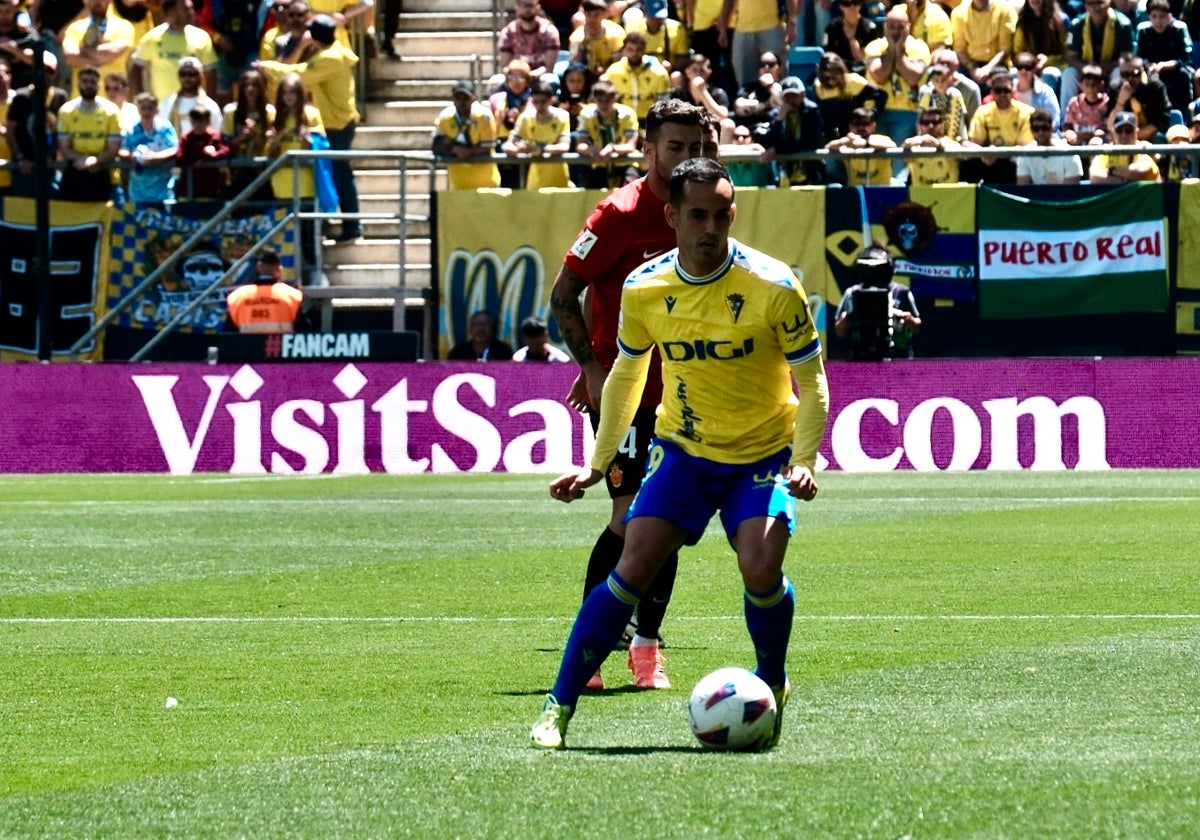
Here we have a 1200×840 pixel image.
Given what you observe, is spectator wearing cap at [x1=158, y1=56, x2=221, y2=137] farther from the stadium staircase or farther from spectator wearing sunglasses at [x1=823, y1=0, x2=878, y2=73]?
spectator wearing sunglasses at [x1=823, y1=0, x2=878, y2=73]

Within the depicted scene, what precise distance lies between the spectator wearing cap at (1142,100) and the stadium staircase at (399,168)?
7.48 m

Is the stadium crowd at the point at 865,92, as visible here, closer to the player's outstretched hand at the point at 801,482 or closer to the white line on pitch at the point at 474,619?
the white line on pitch at the point at 474,619

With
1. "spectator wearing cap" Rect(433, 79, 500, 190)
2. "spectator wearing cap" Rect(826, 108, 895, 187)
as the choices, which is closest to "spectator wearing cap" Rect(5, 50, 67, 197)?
"spectator wearing cap" Rect(433, 79, 500, 190)

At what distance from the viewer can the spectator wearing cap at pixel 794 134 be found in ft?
75.4

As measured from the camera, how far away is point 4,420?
2272cm

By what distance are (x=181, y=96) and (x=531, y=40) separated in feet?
13.9

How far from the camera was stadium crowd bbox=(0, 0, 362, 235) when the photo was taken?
24703 millimetres

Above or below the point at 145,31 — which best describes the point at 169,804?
below

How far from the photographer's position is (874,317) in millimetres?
21953

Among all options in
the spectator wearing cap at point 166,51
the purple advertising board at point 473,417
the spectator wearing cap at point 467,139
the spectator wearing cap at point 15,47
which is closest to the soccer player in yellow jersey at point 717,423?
the purple advertising board at point 473,417

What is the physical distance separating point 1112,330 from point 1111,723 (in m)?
16.4

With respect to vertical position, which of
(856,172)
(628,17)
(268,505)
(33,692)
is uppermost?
(628,17)

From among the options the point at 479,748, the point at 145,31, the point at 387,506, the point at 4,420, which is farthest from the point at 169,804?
the point at 145,31

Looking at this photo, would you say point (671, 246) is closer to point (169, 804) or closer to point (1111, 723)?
point (1111, 723)
